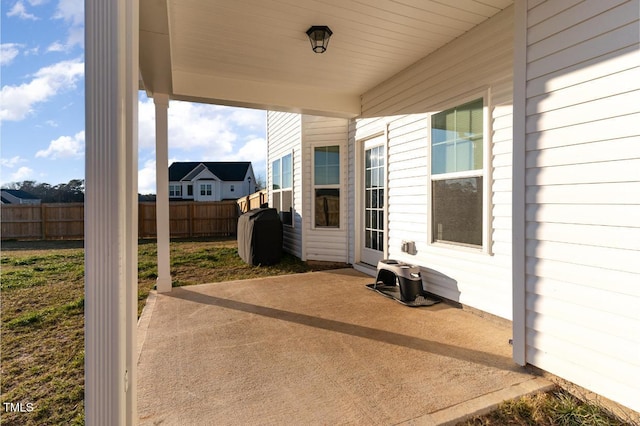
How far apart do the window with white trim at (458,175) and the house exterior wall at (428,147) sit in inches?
4.0

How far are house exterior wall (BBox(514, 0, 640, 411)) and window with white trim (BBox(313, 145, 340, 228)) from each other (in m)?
4.05

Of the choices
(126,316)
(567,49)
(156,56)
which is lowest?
(126,316)

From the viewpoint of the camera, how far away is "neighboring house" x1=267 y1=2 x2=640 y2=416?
1.87 m

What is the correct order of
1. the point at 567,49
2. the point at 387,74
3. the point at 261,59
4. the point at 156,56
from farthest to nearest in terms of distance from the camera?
the point at 387,74 → the point at 261,59 → the point at 156,56 → the point at 567,49

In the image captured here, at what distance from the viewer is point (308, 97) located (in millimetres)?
5078

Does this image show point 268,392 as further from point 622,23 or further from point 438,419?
point 622,23

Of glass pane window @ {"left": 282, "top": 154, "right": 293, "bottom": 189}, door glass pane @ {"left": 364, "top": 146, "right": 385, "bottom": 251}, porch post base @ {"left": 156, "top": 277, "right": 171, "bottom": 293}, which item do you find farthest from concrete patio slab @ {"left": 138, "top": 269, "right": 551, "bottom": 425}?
glass pane window @ {"left": 282, "top": 154, "right": 293, "bottom": 189}

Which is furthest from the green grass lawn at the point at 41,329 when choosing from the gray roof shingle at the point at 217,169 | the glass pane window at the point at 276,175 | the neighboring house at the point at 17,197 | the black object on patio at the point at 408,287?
the gray roof shingle at the point at 217,169

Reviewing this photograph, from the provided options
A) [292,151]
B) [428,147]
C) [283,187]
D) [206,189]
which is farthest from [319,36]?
[206,189]

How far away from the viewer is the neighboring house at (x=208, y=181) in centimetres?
2473

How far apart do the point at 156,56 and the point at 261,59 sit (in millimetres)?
1208

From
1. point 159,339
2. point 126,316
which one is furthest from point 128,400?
point 159,339

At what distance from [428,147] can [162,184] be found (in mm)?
3362

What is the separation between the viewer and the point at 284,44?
365 cm
